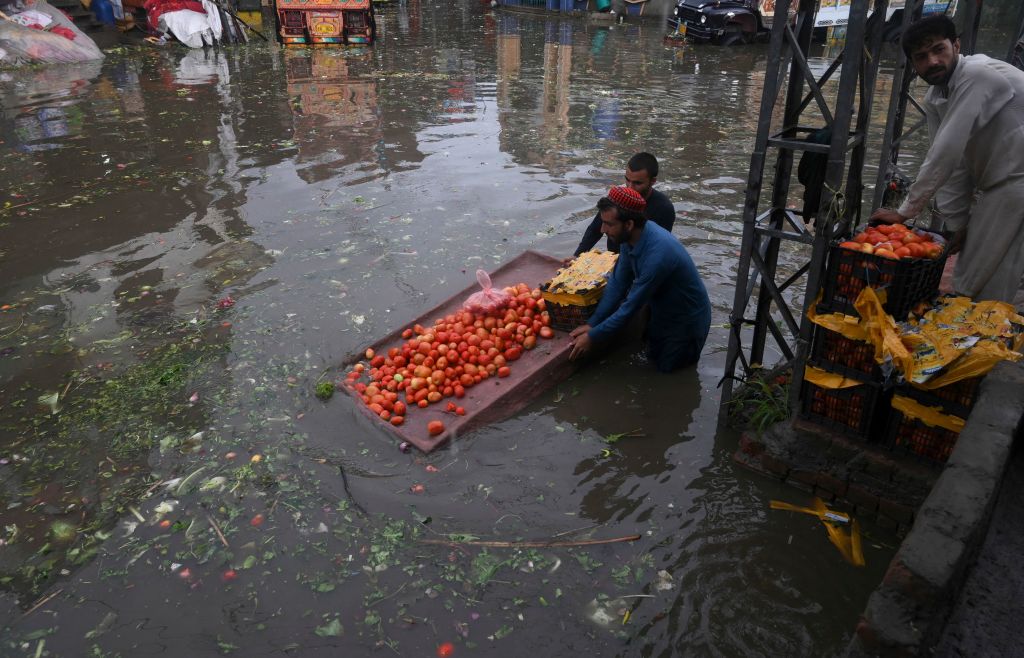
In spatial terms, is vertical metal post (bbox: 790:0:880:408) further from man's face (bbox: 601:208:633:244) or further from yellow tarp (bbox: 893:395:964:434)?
man's face (bbox: 601:208:633:244)

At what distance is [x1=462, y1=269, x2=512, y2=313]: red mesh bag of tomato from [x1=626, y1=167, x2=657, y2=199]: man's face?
143cm

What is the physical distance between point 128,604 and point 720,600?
123 inches

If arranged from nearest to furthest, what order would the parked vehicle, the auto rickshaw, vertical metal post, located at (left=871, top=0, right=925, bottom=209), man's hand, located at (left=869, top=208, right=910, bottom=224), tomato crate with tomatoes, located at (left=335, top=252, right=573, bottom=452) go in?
man's hand, located at (left=869, top=208, right=910, bottom=224) → tomato crate with tomatoes, located at (left=335, top=252, right=573, bottom=452) → vertical metal post, located at (left=871, top=0, right=925, bottom=209) → the auto rickshaw → the parked vehicle

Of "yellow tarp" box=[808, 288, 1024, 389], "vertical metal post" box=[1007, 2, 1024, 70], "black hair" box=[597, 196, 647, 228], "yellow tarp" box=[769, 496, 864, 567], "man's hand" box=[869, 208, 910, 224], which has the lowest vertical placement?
"yellow tarp" box=[769, 496, 864, 567]

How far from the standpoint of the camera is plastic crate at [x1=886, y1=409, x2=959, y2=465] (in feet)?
12.3

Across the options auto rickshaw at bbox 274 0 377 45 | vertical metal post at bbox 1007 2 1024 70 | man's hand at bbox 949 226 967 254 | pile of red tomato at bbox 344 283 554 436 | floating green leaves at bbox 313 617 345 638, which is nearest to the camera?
floating green leaves at bbox 313 617 345 638

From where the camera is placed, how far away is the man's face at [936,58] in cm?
403

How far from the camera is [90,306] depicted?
6.67 meters

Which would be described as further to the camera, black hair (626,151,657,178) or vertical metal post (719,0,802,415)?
black hair (626,151,657,178)

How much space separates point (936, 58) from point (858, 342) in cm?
178

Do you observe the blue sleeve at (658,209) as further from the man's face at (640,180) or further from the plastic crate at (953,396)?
the plastic crate at (953,396)

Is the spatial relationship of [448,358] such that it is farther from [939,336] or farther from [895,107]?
[895,107]

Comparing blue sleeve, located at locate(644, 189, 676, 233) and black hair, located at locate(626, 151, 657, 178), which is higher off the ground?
black hair, located at locate(626, 151, 657, 178)

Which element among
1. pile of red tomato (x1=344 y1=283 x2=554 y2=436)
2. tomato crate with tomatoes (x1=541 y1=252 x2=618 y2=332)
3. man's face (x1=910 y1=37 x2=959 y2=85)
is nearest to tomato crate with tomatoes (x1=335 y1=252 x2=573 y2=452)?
pile of red tomato (x1=344 y1=283 x2=554 y2=436)
